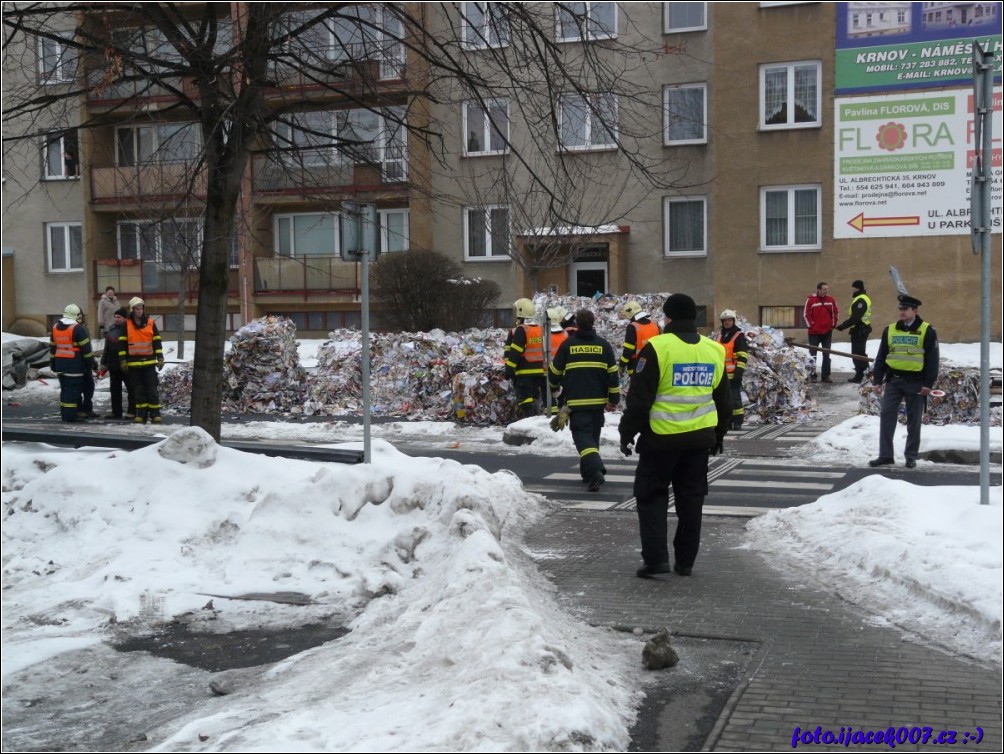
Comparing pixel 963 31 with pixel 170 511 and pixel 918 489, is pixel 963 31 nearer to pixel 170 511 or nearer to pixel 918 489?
pixel 918 489

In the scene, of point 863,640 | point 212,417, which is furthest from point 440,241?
point 863,640

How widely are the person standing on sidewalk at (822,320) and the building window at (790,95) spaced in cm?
768

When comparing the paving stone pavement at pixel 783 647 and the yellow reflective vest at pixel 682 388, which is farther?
the yellow reflective vest at pixel 682 388

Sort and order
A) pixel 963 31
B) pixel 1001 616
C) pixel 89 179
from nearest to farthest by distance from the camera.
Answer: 1. pixel 1001 616
2. pixel 963 31
3. pixel 89 179

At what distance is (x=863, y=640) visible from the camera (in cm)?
648

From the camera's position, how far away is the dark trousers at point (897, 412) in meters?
13.6

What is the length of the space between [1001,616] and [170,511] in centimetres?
541

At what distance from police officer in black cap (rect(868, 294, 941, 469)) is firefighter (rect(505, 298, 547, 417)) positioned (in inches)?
216

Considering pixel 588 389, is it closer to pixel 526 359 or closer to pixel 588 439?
pixel 588 439

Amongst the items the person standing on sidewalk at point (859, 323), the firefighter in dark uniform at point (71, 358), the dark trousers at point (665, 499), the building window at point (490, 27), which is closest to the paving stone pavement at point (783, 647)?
the dark trousers at point (665, 499)

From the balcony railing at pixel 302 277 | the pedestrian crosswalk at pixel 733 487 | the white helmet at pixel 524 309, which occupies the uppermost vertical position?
the balcony railing at pixel 302 277

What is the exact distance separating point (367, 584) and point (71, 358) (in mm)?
14456

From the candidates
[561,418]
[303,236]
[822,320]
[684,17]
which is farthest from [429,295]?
[561,418]

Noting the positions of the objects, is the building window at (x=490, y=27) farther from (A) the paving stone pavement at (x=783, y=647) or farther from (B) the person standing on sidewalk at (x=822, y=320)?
(B) the person standing on sidewalk at (x=822, y=320)
